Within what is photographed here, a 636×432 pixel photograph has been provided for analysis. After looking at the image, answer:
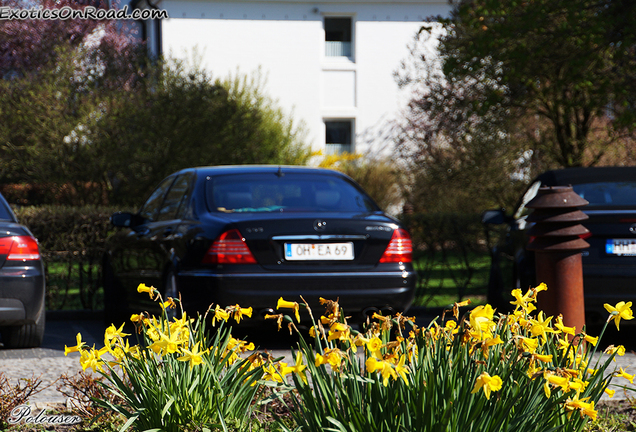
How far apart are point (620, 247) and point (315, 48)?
77.3ft

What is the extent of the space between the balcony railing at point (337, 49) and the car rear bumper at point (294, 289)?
957 inches

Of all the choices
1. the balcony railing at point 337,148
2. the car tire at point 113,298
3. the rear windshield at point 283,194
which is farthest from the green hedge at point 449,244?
the balcony railing at point 337,148

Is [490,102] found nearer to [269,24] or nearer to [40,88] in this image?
Result: [40,88]

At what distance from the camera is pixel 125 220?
313 inches

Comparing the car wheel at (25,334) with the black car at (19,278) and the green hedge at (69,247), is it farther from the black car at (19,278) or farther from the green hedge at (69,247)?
the green hedge at (69,247)

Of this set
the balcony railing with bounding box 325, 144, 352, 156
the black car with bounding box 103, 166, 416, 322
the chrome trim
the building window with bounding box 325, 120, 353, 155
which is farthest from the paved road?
the building window with bounding box 325, 120, 353, 155

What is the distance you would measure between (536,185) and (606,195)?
1.03 metres

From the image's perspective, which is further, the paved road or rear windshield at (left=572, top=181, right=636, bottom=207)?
rear windshield at (left=572, top=181, right=636, bottom=207)

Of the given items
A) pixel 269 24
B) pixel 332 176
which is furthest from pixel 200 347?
pixel 269 24

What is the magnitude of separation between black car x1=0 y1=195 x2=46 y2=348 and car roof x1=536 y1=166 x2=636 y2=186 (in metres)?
4.56

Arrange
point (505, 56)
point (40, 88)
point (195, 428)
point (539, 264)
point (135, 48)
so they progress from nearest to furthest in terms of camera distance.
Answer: point (195, 428)
point (539, 264)
point (505, 56)
point (40, 88)
point (135, 48)

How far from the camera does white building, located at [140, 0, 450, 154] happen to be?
28.8 metres

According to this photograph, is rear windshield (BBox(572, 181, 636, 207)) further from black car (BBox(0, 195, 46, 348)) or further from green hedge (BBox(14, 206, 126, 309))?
green hedge (BBox(14, 206, 126, 309))

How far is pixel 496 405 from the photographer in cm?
273
